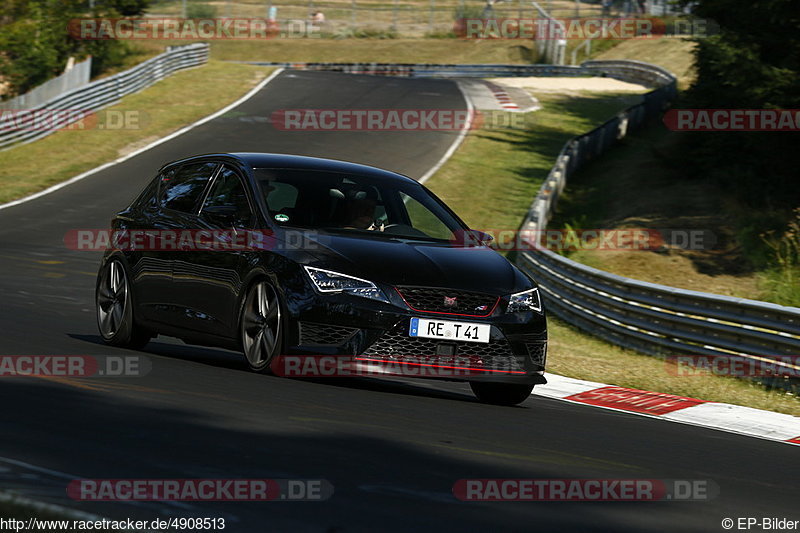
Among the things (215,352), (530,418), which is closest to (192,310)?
(215,352)

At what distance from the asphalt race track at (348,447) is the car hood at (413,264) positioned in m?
0.79

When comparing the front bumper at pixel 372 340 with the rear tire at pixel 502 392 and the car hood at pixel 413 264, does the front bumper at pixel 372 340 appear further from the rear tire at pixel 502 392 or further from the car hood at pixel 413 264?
the rear tire at pixel 502 392

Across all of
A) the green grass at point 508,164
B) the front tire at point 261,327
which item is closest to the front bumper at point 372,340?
the front tire at point 261,327

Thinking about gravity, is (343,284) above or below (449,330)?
above

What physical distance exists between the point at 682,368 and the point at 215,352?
16.3 feet

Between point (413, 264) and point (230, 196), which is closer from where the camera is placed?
point (413, 264)

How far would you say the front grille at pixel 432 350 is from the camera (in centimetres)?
793

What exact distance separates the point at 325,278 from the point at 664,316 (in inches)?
263

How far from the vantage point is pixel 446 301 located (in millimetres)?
8055

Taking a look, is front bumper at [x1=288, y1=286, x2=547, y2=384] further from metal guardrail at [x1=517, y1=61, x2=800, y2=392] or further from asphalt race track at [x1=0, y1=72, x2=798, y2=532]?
metal guardrail at [x1=517, y1=61, x2=800, y2=392]

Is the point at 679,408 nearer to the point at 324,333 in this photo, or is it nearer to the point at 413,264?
the point at 413,264

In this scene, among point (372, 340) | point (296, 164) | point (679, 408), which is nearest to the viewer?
point (372, 340)

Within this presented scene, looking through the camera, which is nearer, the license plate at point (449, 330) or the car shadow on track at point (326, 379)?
the license plate at point (449, 330)

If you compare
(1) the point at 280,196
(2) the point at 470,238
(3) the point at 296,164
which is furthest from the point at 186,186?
(2) the point at 470,238
